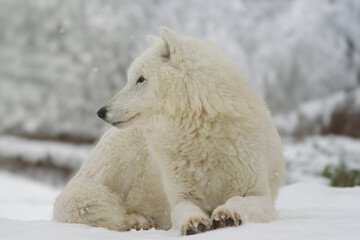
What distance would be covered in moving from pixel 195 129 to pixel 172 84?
403 millimetres

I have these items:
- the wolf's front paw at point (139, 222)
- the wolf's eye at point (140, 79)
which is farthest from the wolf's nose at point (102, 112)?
the wolf's front paw at point (139, 222)

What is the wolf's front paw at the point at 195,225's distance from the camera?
89.4 inches

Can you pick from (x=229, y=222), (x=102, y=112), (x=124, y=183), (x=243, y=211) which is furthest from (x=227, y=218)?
(x=124, y=183)

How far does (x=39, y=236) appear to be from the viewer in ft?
6.72

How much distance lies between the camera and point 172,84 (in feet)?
9.85

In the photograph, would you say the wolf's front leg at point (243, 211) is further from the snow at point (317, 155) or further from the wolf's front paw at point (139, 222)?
the snow at point (317, 155)

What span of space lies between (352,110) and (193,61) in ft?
28.1

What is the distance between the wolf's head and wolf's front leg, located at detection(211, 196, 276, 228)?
728 millimetres

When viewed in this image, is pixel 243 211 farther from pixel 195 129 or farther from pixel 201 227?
pixel 195 129

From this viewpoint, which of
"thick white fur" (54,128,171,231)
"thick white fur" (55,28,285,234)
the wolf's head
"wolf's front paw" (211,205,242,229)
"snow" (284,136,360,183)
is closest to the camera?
"wolf's front paw" (211,205,242,229)

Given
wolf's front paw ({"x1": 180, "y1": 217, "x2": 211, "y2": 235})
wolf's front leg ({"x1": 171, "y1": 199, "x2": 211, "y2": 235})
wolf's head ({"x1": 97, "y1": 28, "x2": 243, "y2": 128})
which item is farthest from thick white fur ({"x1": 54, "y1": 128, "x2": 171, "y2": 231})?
wolf's front paw ({"x1": 180, "y1": 217, "x2": 211, "y2": 235})

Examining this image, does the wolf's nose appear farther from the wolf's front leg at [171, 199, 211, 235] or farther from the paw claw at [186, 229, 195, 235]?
the paw claw at [186, 229, 195, 235]

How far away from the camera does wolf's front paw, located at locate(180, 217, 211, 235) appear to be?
2270mm

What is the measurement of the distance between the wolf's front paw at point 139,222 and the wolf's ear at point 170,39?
1443mm
